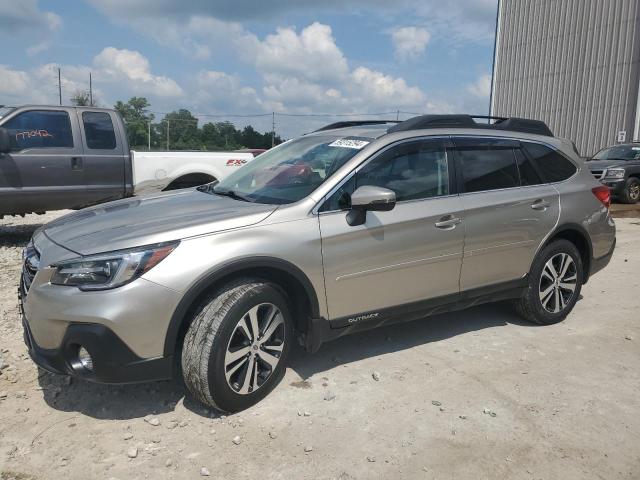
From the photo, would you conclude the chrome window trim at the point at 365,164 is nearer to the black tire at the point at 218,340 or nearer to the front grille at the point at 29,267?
the black tire at the point at 218,340

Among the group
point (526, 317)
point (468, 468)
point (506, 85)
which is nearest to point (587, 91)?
point (506, 85)

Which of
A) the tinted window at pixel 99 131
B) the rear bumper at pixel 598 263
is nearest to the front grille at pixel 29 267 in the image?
the rear bumper at pixel 598 263

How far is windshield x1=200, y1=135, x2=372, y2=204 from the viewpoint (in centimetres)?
372

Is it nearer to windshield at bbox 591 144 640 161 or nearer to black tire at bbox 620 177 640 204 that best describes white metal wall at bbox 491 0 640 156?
windshield at bbox 591 144 640 161

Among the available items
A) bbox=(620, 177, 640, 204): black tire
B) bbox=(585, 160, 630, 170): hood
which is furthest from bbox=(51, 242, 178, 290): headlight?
bbox=(620, 177, 640, 204): black tire

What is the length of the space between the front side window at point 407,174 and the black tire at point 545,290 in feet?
4.07

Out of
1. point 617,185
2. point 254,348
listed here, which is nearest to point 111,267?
point 254,348

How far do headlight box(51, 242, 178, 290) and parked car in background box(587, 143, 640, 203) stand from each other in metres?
13.8

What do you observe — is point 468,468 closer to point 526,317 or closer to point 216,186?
point 526,317

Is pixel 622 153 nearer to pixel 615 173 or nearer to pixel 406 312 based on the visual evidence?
pixel 615 173

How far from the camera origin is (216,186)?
14.5 ft

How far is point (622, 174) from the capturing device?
46.8 ft

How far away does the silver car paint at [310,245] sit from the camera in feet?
9.60

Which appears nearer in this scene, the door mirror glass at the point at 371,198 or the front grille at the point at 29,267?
the front grille at the point at 29,267
